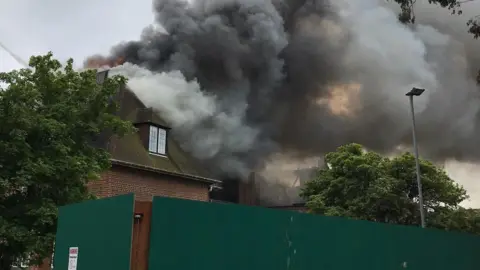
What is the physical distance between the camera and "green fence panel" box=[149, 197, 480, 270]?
5.68m

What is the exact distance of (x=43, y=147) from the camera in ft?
38.6

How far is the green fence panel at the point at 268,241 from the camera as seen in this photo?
568cm

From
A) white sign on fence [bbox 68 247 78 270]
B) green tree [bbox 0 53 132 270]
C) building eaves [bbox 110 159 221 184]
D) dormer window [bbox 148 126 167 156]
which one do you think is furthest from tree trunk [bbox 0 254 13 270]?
dormer window [bbox 148 126 167 156]

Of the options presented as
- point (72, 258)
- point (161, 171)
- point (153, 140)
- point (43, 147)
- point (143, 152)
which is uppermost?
point (153, 140)

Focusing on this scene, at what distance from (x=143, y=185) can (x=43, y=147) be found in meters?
9.91

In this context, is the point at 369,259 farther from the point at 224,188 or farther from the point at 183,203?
the point at 224,188

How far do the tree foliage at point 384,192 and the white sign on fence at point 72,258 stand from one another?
22.9 metres

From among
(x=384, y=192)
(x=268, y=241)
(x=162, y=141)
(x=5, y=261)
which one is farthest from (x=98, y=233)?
(x=384, y=192)

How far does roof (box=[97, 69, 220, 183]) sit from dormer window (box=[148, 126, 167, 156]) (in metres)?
0.26

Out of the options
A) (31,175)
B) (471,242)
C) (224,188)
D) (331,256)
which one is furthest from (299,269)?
(224,188)

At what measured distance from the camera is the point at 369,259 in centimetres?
827

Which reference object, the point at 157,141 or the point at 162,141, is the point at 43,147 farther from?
the point at 162,141

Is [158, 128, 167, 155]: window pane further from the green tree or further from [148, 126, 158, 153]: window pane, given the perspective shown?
the green tree

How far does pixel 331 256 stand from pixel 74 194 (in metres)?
6.71
